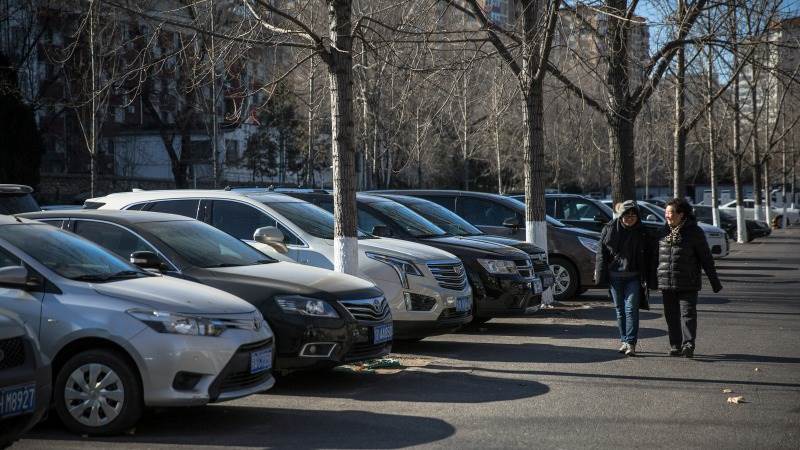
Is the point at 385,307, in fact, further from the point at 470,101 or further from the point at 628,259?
the point at 470,101

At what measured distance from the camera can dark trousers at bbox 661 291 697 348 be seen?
11172 millimetres

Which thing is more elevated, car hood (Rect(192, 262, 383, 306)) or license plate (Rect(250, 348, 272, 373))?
car hood (Rect(192, 262, 383, 306))

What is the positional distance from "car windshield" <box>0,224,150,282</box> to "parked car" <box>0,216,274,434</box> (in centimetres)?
2

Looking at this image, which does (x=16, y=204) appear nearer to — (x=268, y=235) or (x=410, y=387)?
(x=268, y=235)

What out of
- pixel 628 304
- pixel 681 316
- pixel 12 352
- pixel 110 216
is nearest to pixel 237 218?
pixel 110 216

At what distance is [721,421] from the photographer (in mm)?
7941

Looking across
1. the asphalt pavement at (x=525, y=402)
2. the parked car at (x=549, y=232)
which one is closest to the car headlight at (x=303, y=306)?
the asphalt pavement at (x=525, y=402)

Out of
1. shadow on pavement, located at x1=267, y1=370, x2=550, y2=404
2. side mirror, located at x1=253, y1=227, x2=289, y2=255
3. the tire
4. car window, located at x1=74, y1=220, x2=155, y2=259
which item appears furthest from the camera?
side mirror, located at x1=253, y1=227, x2=289, y2=255

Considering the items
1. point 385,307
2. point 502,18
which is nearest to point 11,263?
point 385,307

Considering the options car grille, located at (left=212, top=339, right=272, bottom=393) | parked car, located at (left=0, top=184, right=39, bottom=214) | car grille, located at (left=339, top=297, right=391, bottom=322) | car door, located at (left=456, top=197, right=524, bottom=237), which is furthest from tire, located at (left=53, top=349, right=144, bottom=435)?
car door, located at (left=456, top=197, right=524, bottom=237)

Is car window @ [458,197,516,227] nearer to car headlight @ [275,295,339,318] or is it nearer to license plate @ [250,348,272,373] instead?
car headlight @ [275,295,339,318]

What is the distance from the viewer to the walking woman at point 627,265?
449 inches

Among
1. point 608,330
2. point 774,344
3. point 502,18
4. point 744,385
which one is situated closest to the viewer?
point 744,385

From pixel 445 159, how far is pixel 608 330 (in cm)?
4341
